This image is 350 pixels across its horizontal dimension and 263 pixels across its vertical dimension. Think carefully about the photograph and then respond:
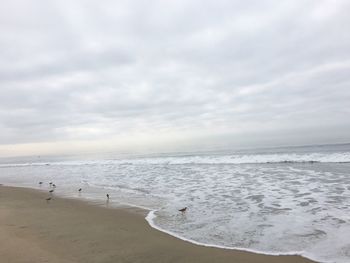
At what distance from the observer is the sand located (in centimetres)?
648

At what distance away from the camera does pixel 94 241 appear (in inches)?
302

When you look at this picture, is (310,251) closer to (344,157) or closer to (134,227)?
(134,227)

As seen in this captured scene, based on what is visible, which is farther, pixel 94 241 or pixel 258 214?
pixel 258 214

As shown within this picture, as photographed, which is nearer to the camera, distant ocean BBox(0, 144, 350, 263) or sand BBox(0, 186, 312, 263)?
sand BBox(0, 186, 312, 263)

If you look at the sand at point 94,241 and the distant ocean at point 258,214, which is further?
the distant ocean at point 258,214

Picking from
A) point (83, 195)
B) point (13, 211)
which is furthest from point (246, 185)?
point (13, 211)

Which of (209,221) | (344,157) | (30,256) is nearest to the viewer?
(30,256)

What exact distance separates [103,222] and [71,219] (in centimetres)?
123

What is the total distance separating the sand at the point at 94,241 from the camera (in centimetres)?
648

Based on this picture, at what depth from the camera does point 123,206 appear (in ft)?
40.7

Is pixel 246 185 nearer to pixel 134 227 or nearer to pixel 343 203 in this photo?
pixel 343 203

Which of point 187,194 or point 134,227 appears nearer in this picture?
point 134,227

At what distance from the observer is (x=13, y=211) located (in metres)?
12.2

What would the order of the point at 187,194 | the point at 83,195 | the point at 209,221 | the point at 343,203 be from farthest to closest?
the point at 83,195 → the point at 187,194 → the point at 343,203 → the point at 209,221
